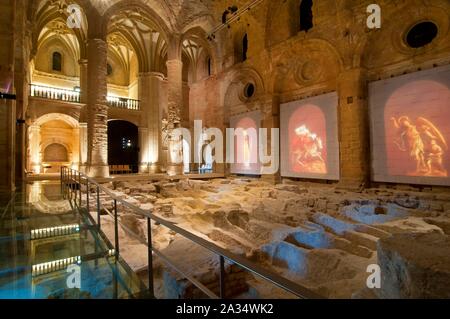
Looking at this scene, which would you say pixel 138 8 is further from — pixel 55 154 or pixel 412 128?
pixel 412 128

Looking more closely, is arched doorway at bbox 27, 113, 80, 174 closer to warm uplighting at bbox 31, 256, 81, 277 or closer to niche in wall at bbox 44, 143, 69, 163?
niche in wall at bbox 44, 143, 69, 163

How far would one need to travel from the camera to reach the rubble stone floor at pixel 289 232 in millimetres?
Result: 3465

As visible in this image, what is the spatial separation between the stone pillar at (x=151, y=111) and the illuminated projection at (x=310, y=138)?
35.2 ft

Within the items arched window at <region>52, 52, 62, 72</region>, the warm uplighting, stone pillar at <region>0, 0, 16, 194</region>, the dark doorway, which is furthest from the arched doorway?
the warm uplighting

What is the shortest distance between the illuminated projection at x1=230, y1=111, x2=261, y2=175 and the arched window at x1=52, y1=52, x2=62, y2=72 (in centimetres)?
1507

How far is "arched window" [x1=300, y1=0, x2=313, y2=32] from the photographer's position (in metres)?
13.0

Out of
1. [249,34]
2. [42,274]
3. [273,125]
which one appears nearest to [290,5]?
[249,34]

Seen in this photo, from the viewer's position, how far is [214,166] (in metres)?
17.3

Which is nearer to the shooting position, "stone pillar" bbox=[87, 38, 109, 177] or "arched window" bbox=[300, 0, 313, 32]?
"stone pillar" bbox=[87, 38, 109, 177]

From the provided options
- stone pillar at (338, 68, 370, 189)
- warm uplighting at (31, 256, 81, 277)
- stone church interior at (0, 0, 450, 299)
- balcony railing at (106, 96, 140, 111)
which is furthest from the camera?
balcony railing at (106, 96, 140, 111)

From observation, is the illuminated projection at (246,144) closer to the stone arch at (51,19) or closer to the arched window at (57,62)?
the stone arch at (51,19)

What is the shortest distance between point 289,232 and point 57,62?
22.7m

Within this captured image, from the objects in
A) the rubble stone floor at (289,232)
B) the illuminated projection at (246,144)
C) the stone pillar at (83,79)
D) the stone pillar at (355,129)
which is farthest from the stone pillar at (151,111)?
the stone pillar at (355,129)
